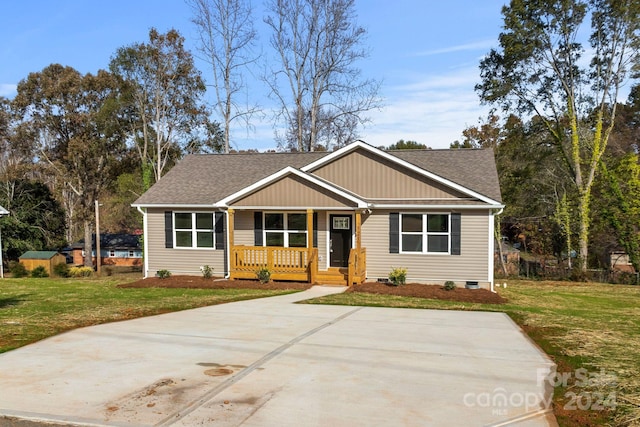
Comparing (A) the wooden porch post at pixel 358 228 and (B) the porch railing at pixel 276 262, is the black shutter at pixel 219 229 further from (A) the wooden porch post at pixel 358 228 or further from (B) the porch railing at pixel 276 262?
(A) the wooden porch post at pixel 358 228

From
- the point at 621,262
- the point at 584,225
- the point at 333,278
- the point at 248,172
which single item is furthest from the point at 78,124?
the point at 621,262

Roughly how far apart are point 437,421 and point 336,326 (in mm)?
4482

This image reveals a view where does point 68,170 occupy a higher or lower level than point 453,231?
higher

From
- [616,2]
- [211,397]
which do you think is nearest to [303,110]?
[616,2]

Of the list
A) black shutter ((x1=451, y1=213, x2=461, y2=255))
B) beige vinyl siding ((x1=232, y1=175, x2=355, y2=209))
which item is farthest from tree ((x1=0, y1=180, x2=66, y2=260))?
black shutter ((x1=451, y1=213, x2=461, y2=255))

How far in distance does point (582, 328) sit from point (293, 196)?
30.7 ft

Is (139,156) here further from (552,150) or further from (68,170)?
(552,150)

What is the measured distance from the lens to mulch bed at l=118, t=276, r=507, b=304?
44.8 ft

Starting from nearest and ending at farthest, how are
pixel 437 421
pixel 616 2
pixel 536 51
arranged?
1. pixel 437 421
2. pixel 616 2
3. pixel 536 51

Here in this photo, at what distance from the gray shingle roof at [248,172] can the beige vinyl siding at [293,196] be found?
1.90m

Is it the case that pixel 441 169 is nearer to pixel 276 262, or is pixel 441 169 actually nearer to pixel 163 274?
pixel 276 262

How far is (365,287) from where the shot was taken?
14516 millimetres

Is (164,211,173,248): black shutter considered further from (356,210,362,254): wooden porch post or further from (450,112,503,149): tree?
(450,112,503,149): tree

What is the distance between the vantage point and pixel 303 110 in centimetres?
3053
